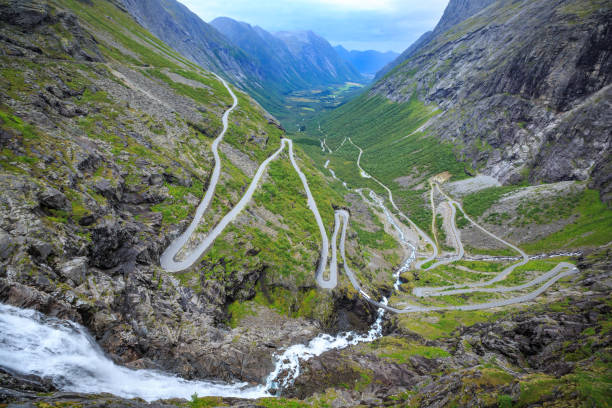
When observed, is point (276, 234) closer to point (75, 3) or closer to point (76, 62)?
point (76, 62)

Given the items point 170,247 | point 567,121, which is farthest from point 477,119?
point 170,247

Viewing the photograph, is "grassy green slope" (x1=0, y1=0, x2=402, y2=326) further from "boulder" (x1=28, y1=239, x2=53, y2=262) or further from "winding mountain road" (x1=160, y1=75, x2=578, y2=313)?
"boulder" (x1=28, y1=239, x2=53, y2=262)

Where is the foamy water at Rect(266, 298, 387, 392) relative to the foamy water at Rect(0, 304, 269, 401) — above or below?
below

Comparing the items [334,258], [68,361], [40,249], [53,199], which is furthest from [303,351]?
[53,199]

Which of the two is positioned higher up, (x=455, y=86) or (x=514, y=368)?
(x=455, y=86)

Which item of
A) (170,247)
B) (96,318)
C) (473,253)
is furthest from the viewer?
(473,253)

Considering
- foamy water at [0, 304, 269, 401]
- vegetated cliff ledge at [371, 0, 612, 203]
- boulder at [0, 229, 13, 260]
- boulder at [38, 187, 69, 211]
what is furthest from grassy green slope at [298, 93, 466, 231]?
boulder at [0, 229, 13, 260]

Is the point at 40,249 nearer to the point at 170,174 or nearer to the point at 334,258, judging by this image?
the point at 170,174
